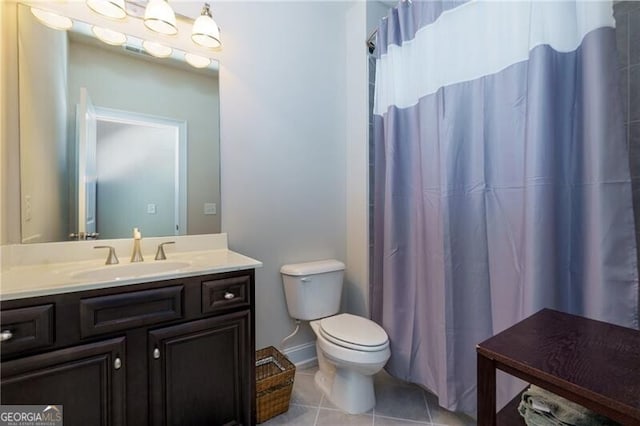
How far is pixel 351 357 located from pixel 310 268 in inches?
22.5

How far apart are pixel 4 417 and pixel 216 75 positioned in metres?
1.67

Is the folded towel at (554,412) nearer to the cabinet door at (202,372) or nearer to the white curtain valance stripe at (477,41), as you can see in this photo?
the cabinet door at (202,372)

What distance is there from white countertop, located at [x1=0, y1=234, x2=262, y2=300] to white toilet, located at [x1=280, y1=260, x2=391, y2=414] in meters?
0.51

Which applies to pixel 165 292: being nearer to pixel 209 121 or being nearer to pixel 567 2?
pixel 209 121

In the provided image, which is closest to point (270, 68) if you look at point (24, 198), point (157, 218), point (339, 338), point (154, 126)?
point (154, 126)

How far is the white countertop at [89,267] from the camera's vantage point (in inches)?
38.0

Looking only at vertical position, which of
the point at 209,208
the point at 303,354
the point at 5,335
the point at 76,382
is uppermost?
the point at 209,208

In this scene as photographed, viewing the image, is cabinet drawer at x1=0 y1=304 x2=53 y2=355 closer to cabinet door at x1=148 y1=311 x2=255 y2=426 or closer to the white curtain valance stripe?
cabinet door at x1=148 y1=311 x2=255 y2=426

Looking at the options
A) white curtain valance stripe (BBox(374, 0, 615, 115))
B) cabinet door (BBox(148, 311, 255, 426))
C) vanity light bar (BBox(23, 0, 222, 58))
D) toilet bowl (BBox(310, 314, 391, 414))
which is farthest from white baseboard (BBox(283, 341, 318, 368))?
Result: vanity light bar (BBox(23, 0, 222, 58))

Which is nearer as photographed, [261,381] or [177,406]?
[177,406]

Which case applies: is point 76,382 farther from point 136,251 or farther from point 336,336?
point 336,336

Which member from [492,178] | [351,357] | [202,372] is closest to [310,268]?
[351,357]

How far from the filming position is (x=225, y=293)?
4.17 ft

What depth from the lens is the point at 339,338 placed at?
59.7 inches
